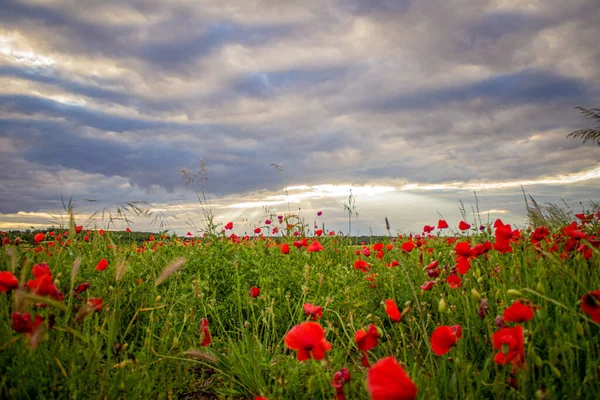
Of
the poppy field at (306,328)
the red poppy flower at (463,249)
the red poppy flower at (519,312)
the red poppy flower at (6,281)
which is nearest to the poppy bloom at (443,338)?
the poppy field at (306,328)

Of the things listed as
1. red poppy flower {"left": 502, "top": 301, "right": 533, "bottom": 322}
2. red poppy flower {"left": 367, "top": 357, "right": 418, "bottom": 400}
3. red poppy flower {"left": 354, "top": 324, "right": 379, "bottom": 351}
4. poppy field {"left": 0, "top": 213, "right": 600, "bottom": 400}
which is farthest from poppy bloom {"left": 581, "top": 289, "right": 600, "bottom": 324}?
red poppy flower {"left": 367, "top": 357, "right": 418, "bottom": 400}

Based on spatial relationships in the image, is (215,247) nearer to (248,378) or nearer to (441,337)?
(248,378)

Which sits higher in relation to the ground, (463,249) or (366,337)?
(463,249)

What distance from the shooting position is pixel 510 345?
1694 mm

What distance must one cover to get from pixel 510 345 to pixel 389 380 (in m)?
0.73

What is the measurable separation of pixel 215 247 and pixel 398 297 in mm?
2174

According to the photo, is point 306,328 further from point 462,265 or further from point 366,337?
point 462,265

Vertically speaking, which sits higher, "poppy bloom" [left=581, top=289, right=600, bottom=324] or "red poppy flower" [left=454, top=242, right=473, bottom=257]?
"red poppy flower" [left=454, top=242, right=473, bottom=257]

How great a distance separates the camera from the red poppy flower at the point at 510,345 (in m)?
1.66

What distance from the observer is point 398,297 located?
4281 mm

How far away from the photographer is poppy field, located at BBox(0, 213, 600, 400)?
191 cm

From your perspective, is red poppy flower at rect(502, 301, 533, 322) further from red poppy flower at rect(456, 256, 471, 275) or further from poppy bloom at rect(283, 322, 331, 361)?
poppy bloom at rect(283, 322, 331, 361)

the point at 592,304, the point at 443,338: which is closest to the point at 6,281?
the point at 443,338

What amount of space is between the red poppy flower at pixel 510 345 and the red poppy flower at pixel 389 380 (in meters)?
0.64
